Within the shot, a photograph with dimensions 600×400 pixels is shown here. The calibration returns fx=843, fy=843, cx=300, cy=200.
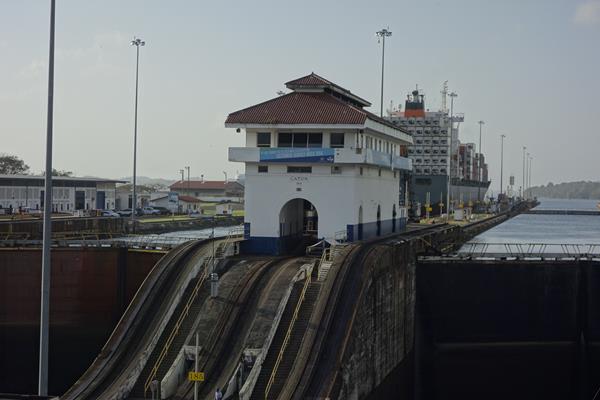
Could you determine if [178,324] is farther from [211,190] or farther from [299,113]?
[211,190]

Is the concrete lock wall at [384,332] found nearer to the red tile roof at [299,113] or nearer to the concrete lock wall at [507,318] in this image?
the concrete lock wall at [507,318]

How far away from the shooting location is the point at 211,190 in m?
175

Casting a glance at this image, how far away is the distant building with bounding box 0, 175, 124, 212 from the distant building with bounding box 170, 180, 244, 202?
64.9 meters

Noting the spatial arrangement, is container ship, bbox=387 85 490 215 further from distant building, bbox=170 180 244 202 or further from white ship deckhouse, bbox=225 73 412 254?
white ship deckhouse, bbox=225 73 412 254

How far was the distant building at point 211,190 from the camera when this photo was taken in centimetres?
16600

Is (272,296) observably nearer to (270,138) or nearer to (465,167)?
(270,138)

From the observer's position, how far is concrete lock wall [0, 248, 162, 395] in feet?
119

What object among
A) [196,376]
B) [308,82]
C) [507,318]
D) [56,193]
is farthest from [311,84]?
[56,193]

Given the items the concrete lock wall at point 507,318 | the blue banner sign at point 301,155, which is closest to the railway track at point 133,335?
the blue banner sign at point 301,155

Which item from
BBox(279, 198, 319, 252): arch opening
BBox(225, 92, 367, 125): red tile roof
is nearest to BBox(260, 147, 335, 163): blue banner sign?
BBox(225, 92, 367, 125): red tile roof

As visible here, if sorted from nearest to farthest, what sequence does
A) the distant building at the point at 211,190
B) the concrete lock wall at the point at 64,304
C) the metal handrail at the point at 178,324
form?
the metal handrail at the point at 178,324, the concrete lock wall at the point at 64,304, the distant building at the point at 211,190

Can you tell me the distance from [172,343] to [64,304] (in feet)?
35.8

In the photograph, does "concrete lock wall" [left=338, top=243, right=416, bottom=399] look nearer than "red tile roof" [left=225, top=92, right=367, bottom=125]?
Yes

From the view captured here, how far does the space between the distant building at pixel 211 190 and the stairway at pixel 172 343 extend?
5141 inches
